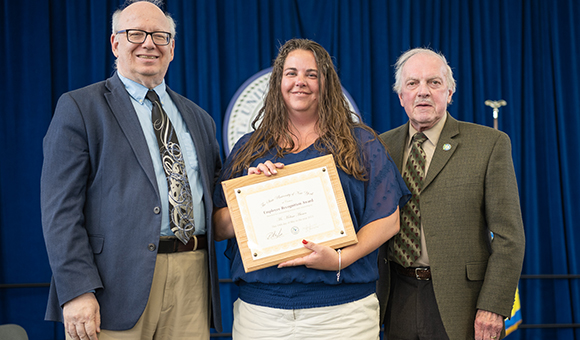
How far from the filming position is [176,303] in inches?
69.2

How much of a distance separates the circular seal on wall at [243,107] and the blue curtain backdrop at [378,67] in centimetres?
7

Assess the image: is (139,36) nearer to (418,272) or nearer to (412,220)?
(412,220)

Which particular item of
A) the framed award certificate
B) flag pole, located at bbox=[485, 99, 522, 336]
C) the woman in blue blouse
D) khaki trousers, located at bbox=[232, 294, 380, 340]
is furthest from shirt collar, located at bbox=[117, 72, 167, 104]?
flag pole, located at bbox=[485, 99, 522, 336]

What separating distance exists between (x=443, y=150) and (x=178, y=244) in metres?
1.19

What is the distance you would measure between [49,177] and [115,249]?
332 millimetres

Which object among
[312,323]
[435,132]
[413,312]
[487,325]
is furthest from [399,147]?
[312,323]

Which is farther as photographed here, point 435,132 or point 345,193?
point 435,132

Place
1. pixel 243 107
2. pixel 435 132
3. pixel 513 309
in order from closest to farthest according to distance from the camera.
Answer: pixel 435 132 → pixel 513 309 → pixel 243 107

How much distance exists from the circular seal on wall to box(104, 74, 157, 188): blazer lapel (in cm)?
194

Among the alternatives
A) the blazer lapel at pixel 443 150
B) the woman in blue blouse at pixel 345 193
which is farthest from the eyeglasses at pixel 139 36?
the blazer lapel at pixel 443 150

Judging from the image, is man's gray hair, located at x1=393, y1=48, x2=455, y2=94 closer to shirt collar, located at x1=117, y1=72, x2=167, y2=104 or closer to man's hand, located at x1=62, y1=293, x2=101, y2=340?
shirt collar, located at x1=117, y1=72, x2=167, y2=104

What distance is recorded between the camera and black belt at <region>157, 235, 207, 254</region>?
1703mm

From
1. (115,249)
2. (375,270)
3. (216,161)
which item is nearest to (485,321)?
(375,270)

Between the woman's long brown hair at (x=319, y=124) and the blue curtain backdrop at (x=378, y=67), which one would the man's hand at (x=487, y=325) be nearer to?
the woman's long brown hair at (x=319, y=124)
